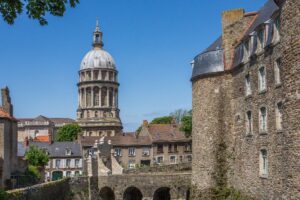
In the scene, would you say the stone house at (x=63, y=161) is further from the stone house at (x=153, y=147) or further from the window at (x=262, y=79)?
the window at (x=262, y=79)

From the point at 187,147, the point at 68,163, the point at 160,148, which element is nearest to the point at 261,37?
the point at 187,147

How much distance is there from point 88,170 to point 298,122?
26.3 m

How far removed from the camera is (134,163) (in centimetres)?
6638

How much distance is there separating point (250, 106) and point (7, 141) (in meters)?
16.5

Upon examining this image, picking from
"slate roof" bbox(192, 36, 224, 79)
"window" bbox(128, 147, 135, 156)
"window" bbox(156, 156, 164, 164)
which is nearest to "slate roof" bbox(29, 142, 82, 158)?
"window" bbox(128, 147, 135, 156)

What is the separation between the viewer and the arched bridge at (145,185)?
35219mm

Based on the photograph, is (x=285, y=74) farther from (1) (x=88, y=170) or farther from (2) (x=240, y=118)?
(1) (x=88, y=170)

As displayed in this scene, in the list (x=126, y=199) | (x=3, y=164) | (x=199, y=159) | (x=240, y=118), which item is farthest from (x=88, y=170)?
(x=240, y=118)

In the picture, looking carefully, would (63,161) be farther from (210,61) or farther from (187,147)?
(210,61)

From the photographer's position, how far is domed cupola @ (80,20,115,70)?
9044 cm

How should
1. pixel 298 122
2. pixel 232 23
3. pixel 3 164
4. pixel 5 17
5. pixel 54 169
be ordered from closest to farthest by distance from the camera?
pixel 5 17 < pixel 298 122 < pixel 232 23 < pixel 3 164 < pixel 54 169

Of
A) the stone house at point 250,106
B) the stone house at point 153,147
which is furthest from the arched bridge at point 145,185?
the stone house at point 153,147

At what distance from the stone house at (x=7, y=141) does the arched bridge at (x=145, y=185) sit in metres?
7.31

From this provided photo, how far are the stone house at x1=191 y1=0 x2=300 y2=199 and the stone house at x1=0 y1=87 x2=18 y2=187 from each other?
12.1 meters
